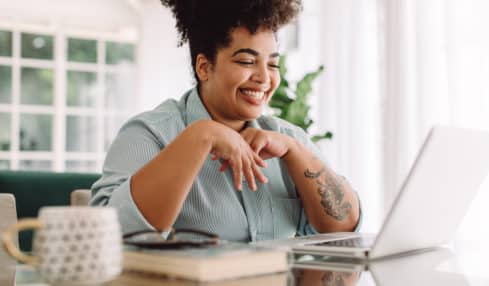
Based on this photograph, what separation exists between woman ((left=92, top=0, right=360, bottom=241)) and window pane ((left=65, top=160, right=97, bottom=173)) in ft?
16.4

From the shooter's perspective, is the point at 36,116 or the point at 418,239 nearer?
the point at 418,239

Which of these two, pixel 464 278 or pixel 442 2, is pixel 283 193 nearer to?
pixel 464 278

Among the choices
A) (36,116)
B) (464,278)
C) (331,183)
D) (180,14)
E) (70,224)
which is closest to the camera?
(70,224)

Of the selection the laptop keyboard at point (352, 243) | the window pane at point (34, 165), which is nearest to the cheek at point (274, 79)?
the laptop keyboard at point (352, 243)

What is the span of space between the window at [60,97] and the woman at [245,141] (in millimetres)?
4999

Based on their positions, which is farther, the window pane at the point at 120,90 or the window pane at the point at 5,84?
the window pane at the point at 120,90

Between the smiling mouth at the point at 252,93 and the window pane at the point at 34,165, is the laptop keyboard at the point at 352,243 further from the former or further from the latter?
the window pane at the point at 34,165

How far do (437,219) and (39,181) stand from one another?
194 centimetres

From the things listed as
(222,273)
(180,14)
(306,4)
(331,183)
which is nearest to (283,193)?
(331,183)

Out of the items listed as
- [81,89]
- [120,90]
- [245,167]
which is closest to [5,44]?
[81,89]

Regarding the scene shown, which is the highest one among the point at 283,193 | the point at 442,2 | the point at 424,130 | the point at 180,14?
the point at 442,2

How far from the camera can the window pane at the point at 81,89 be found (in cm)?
648

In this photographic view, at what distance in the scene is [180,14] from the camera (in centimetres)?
166

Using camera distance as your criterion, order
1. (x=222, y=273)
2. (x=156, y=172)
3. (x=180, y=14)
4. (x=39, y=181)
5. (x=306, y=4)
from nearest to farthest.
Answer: (x=222, y=273)
(x=156, y=172)
(x=180, y=14)
(x=39, y=181)
(x=306, y=4)
